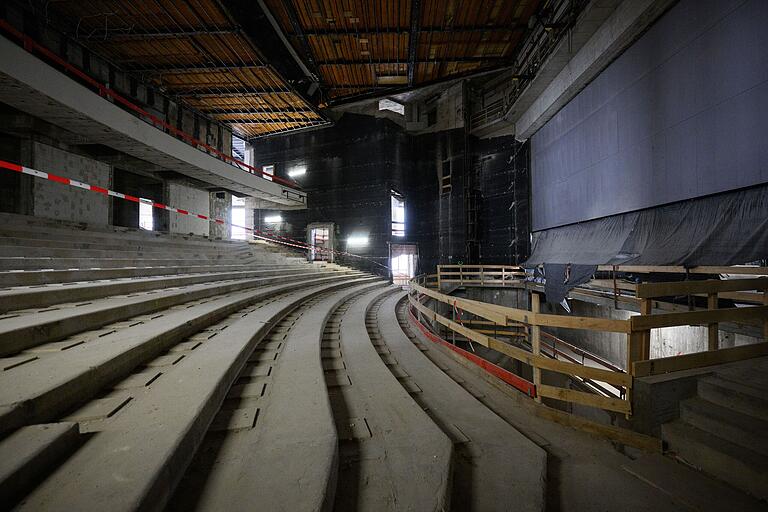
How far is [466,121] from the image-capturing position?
574 inches

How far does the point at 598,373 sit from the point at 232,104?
1573cm

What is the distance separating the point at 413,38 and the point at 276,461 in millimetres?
12692

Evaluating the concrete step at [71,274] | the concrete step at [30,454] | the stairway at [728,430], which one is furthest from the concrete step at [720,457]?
the concrete step at [71,274]

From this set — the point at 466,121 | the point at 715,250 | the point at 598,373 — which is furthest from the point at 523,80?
the point at 598,373

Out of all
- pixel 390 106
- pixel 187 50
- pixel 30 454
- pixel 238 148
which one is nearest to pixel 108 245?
pixel 30 454

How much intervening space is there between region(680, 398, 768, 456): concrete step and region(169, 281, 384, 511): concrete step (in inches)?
111

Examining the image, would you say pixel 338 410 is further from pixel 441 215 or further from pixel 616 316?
pixel 441 215

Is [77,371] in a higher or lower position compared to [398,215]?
lower

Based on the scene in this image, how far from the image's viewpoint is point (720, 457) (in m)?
1.98

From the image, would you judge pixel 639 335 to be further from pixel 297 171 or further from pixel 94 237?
pixel 297 171

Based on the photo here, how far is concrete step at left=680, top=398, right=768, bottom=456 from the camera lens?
202cm

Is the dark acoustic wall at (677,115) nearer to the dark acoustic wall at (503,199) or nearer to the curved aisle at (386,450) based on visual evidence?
the dark acoustic wall at (503,199)

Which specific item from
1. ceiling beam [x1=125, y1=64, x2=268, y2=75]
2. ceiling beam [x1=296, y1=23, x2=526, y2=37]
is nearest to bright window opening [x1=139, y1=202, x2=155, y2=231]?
ceiling beam [x1=125, y1=64, x2=268, y2=75]

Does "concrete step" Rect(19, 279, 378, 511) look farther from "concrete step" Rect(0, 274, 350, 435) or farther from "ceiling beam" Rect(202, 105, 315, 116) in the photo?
"ceiling beam" Rect(202, 105, 315, 116)
